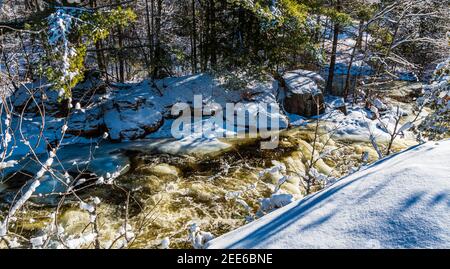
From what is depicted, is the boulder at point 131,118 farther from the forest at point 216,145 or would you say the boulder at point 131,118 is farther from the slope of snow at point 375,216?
the slope of snow at point 375,216

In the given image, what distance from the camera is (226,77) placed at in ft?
37.1

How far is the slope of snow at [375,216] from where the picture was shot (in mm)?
1763

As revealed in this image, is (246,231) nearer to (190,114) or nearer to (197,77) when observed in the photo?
(190,114)

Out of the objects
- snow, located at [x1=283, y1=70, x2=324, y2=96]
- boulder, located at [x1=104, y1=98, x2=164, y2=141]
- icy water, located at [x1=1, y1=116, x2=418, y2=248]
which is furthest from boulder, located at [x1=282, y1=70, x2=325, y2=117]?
boulder, located at [x1=104, y1=98, x2=164, y2=141]

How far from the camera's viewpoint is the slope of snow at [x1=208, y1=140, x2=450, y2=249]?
1.76 m

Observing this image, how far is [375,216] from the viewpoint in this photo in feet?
6.38

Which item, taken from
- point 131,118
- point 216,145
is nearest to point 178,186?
point 216,145

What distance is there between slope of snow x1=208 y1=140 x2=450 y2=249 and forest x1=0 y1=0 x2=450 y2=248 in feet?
0.04

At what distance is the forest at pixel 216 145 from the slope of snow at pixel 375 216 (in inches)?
0.4

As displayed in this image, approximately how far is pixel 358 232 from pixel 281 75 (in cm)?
1183

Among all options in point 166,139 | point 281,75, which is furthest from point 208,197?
point 281,75

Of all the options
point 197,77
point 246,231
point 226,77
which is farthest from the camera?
point 197,77

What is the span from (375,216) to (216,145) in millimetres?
7638

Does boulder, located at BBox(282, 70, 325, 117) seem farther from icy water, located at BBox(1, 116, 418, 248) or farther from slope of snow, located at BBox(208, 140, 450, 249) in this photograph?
slope of snow, located at BBox(208, 140, 450, 249)
